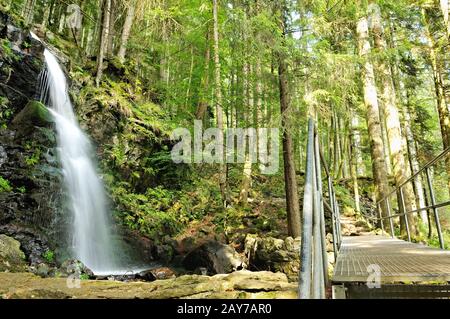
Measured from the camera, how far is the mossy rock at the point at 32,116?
886 centimetres

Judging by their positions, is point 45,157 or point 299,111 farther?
point 299,111

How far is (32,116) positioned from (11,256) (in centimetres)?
442

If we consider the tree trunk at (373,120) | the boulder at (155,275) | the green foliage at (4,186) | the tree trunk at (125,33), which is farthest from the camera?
the tree trunk at (125,33)

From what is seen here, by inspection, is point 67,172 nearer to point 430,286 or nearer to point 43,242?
point 43,242

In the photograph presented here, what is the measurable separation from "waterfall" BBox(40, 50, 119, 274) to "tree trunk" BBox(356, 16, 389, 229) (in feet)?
23.3

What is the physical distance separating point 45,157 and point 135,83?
7662 millimetres

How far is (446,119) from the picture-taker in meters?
10.6

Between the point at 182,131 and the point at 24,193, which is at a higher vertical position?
the point at 182,131

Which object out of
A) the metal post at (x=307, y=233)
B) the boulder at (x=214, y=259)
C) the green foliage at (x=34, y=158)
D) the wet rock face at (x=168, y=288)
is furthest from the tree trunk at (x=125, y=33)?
the metal post at (x=307, y=233)

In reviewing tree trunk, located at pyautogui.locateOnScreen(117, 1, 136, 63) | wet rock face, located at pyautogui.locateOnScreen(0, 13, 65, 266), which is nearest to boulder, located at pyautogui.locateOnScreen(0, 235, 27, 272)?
wet rock face, located at pyautogui.locateOnScreen(0, 13, 65, 266)

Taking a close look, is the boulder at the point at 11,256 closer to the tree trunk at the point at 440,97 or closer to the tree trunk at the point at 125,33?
the tree trunk at the point at 440,97
